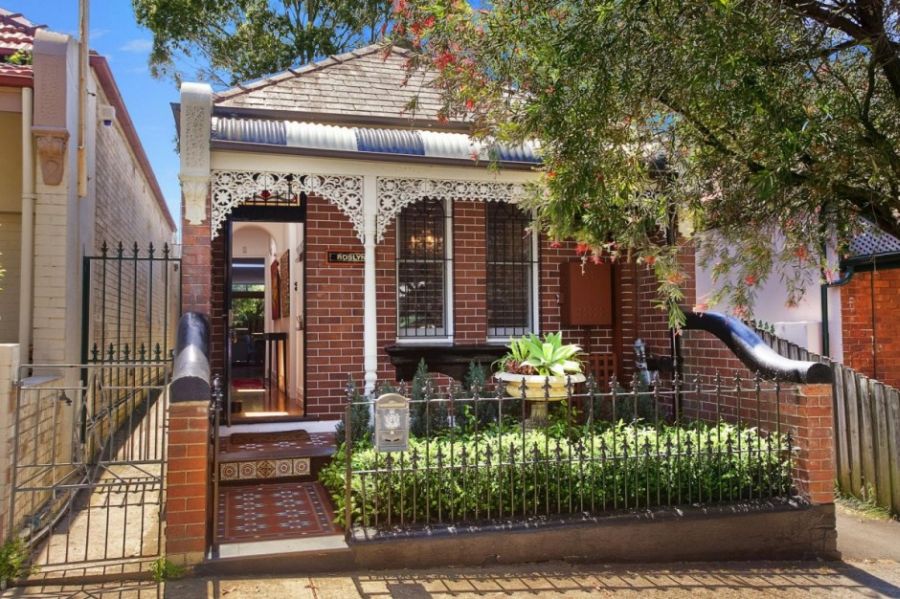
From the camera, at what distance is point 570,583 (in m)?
5.04

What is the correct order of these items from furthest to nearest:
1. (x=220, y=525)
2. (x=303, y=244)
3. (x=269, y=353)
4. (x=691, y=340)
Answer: (x=269, y=353) → (x=303, y=244) → (x=691, y=340) → (x=220, y=525)

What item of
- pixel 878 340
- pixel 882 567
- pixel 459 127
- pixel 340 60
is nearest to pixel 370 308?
pixel 459 127

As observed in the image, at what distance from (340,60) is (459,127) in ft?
7.71

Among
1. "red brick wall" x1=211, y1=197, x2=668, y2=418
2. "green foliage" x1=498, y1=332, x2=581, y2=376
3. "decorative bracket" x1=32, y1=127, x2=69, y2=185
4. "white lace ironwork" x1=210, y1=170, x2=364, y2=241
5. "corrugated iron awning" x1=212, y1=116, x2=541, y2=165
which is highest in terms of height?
"corrugated iron awning" x1=212, y1=116, x2=541, y2=165

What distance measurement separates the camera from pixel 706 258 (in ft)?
19.4

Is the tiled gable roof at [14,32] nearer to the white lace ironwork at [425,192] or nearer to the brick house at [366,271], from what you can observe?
the brick house at [366,271]

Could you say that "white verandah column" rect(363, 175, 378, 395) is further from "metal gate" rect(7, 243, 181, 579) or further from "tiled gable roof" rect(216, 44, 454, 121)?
"metal gate" rect(7, 243, 181, 579)

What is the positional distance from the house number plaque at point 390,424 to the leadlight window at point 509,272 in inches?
161

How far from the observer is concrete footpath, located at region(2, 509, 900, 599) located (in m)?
4.61

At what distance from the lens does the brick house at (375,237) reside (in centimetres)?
687

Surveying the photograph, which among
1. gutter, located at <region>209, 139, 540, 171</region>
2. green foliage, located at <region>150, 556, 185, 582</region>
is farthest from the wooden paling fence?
green foliage, located at <region>150, 556, 185, 582</region>

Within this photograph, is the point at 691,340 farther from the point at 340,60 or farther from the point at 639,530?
the point at 340,60

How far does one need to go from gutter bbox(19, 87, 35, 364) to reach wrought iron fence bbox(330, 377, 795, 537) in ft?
9.70

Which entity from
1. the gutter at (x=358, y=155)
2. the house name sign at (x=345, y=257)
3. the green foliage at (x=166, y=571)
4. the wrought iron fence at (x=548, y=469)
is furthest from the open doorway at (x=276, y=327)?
the green foliage at (x=166, y=571)
